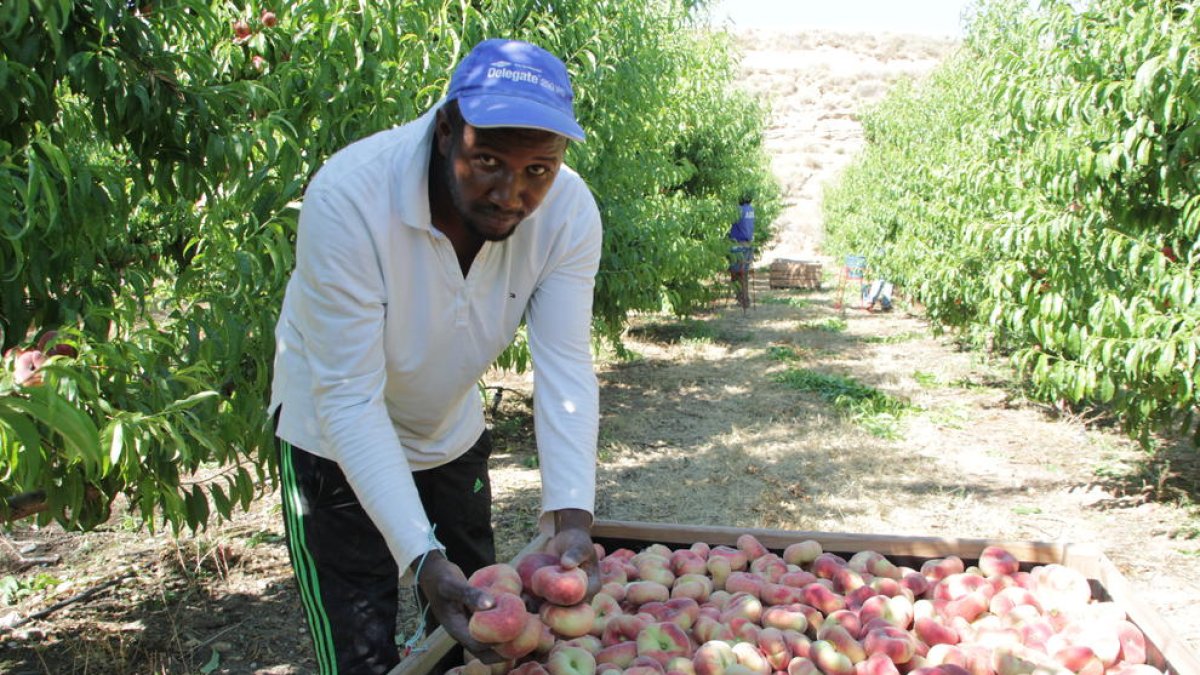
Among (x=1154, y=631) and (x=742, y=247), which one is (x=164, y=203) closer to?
(x=1154, y=631)

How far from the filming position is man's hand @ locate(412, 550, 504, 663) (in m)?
1.40

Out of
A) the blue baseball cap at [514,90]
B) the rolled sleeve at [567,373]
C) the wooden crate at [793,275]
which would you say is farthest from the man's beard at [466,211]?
the wooden crate at [793,275]

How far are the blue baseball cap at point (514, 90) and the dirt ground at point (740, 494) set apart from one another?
2.53 meters

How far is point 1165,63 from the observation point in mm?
3797

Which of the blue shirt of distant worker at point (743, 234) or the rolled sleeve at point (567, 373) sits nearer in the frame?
the rolled sleeve at point (567, 373)

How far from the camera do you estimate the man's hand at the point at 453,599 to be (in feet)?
4.58

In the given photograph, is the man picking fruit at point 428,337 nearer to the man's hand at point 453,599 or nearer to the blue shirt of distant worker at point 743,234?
the man's hand at point 453,599

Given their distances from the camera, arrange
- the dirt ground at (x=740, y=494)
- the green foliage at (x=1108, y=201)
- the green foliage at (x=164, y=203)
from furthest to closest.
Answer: the green foliage at (x=1108, y=201) → the dirt ground at (x=740, y=494) → the green foliage at (x=164, y=203)

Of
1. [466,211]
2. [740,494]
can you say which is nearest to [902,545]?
[466,211]

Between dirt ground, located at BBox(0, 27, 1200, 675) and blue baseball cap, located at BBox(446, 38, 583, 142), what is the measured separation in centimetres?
253

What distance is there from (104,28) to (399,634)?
2.45 metres

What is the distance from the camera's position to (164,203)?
268 cm

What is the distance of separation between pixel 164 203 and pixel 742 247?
13117mm

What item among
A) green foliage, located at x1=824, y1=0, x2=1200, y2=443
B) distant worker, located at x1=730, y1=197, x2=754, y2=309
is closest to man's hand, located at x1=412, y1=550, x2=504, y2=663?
green foliage, located at x1=824, y1=0, x2=1200, y2=443
